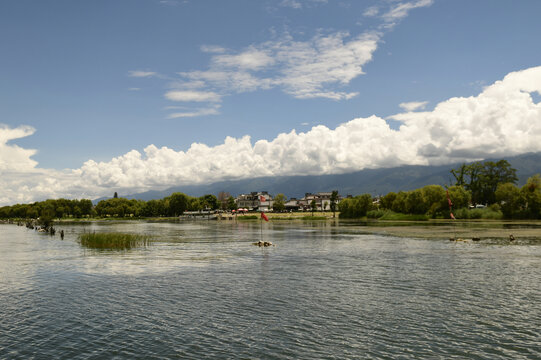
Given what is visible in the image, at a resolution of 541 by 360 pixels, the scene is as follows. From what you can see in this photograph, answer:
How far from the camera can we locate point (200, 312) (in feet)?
95.8

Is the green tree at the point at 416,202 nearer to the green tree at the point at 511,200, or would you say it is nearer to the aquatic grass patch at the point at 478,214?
the aquatic grass patch at the point at 478,214

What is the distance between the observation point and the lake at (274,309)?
21594 millimetres

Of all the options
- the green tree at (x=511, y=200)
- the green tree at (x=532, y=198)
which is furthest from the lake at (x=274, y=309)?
the green tree at (x=511, y=200)

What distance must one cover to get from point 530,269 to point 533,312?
20.6m

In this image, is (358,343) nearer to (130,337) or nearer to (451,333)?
(451,333)

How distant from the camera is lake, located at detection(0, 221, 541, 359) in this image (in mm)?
21594

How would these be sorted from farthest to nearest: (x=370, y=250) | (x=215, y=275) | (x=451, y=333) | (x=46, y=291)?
(x=370, y=250) → (x=215, y=275) → (x=46, y=291) → (x=451, y=333)

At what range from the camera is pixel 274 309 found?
29.6m

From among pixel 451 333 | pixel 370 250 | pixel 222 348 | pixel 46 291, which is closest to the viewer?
pixel 222 348

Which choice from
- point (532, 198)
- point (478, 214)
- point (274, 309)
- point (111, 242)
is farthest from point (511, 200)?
point (274, 309)

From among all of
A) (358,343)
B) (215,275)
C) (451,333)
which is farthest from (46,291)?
(451,333)

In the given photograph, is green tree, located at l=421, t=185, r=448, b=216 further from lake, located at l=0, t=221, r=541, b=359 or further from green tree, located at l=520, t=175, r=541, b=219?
lake, located at l=0, t=221, r=541, b=359

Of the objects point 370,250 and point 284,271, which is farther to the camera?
point 370,250

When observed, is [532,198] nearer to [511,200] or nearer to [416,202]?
[511,200]
